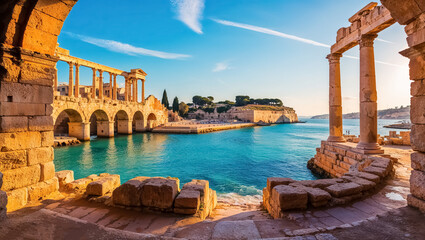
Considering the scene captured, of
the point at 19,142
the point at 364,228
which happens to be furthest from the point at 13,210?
the point at 364,228

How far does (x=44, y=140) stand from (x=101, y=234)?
2.93 meters

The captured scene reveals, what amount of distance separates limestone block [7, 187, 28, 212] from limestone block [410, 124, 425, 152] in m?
6.51

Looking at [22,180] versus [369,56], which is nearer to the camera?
[22,180]

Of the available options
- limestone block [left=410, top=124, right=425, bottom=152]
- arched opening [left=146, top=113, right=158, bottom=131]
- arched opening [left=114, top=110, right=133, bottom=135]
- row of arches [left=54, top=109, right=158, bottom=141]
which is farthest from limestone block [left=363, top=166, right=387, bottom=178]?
arched opening [left=146, top=113, right=158, bottom=131]

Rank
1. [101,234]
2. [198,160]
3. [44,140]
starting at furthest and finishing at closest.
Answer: [198,160] → [44,140] → [101,234]

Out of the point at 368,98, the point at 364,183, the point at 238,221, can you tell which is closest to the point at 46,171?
the point at 238,221

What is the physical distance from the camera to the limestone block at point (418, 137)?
299 cm

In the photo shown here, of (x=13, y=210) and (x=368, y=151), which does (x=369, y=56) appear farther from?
(x=13, y=210)

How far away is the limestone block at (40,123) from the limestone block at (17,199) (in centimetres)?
114

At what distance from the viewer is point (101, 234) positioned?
2.43 meters

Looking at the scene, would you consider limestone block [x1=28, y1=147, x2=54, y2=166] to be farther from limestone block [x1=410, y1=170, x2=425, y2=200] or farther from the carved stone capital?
the carved stone capital

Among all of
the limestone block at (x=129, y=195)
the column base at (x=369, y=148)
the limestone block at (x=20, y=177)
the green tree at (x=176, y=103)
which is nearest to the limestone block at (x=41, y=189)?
the limestone block at (x=20, y=177)

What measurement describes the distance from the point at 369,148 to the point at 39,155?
32.8 ft

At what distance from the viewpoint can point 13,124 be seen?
3.76 meters
